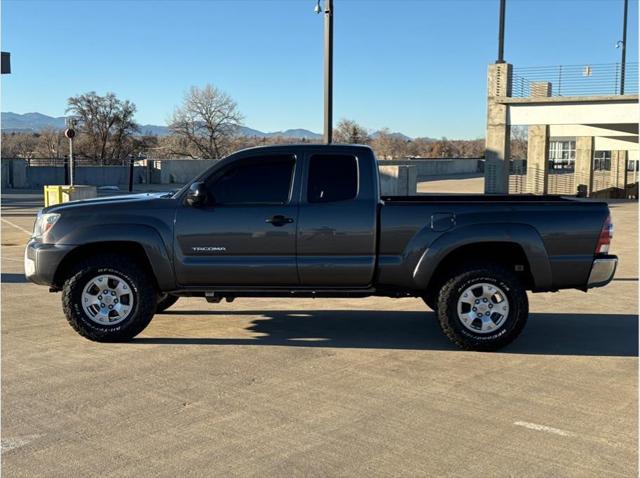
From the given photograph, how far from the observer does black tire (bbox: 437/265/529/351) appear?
684 cm

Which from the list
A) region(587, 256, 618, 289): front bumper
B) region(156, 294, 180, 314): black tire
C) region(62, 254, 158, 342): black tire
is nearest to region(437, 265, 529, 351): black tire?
region(587, 256, 618, 289): front bumper

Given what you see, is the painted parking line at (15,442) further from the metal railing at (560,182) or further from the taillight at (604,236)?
the metal railing at (560,182)

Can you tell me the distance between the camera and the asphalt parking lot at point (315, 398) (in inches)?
170

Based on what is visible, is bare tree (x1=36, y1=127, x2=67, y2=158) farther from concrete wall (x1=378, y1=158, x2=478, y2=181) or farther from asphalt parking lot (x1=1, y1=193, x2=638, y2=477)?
asphalt parking lot (x1=1, y1=193, x2=638, y2=477)

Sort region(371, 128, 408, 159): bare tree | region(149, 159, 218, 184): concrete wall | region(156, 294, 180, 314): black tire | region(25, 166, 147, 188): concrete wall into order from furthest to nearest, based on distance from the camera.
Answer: region(371, 128, 408, 159): bare tree < region(149, 159, 218, 184): concrete wall < region(25, 166, 147, 188): concrete wall < region(156, 294, 180, 314): black tire

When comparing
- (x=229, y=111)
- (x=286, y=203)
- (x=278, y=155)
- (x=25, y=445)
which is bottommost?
(x=25, y=445)

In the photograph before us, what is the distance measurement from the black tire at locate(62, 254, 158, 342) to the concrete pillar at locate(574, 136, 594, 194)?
1625 inches

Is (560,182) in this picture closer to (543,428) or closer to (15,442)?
(543,428)

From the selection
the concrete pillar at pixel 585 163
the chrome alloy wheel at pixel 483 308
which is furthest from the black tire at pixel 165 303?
the concrete pillar at pixel 585 163

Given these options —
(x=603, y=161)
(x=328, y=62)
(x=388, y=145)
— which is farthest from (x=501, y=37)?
(x=388, y=145)

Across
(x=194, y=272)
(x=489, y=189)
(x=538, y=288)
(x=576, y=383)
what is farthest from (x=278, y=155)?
(x=489, y=189)

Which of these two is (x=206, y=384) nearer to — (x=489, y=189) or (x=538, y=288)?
(x=538, y=288)

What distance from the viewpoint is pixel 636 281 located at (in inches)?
444

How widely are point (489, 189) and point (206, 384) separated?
1226 inches
